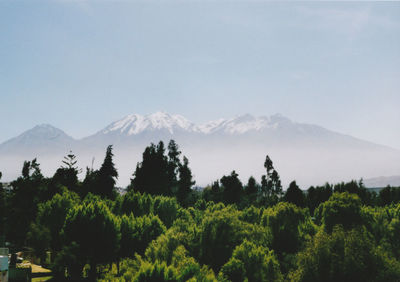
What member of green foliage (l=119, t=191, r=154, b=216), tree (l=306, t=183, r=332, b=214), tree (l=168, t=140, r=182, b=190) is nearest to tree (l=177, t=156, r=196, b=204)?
tree (l=168, t=140, r=182, b=190)

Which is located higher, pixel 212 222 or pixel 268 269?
pixel 212 222

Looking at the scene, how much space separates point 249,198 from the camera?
133625mm

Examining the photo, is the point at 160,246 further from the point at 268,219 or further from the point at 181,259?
the point at 268,219

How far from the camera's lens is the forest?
1186 inches

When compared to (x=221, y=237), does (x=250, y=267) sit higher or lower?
lower

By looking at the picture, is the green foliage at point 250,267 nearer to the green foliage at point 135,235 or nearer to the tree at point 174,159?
the green foliage at point 135,235

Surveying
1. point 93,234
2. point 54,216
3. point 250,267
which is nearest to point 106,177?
point 54,216

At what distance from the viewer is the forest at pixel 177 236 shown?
30.1 m

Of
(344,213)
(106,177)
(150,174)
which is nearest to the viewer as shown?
(344,213)

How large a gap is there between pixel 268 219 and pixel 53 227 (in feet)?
110

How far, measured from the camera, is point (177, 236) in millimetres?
41906

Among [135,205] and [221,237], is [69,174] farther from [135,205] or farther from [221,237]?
[221,237]

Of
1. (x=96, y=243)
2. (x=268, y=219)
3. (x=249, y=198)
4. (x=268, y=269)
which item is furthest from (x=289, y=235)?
(x=249, y=198)

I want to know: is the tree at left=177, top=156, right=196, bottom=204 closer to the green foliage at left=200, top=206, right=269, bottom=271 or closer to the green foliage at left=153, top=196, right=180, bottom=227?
the green foliage at left=153, top=196, right=180, bottom=227
